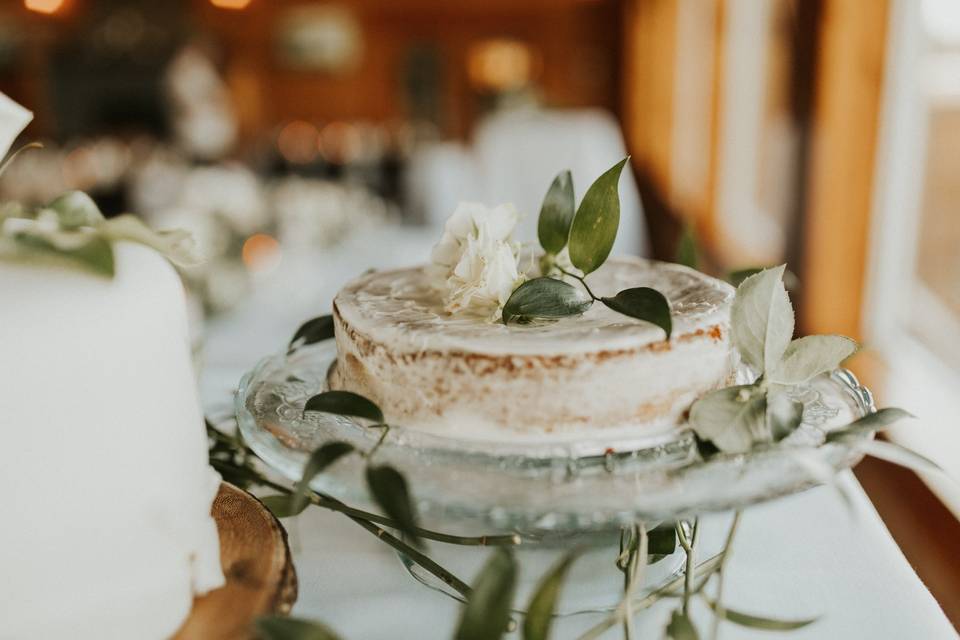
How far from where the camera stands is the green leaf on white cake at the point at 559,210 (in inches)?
31.0

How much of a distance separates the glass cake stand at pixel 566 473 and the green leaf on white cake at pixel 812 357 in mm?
52

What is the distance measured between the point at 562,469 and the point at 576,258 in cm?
21

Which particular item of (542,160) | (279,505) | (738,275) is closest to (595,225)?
(738,275)

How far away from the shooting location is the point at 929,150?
2.40 m

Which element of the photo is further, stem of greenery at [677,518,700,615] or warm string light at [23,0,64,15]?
warm string light at [23,0,64,15]

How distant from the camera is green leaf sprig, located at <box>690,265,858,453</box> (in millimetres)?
648

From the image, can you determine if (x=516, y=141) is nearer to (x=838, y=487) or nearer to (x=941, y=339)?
(x=941, y=339)

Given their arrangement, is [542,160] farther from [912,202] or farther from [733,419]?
[733,419]

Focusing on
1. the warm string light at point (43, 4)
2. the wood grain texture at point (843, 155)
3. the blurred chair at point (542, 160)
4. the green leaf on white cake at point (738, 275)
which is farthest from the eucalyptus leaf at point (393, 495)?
the blurred chair at point (542, 160)

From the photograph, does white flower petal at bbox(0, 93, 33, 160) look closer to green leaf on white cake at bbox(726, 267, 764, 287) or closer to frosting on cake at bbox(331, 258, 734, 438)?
frosting on cake at bbox(331, 258, 734, 438)

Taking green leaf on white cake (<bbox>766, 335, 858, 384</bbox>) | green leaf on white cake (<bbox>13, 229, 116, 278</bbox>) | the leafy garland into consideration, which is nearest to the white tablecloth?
the leafy garland

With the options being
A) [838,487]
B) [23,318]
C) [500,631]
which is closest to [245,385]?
[23,318]

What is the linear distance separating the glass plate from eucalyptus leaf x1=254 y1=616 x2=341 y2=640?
9cm

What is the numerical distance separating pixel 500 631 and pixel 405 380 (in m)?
0.27
